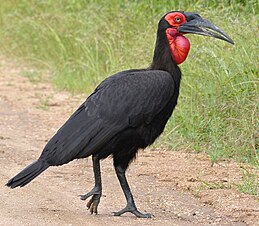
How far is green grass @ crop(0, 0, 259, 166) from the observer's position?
725 centimetres

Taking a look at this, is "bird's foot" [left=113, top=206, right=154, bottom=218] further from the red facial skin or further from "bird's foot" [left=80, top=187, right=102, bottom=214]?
the red facial skin

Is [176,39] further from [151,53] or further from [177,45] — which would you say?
[151,53]

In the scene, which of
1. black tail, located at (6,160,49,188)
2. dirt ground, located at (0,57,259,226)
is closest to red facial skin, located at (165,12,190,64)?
dirt ground, located at (0,57,259,226)

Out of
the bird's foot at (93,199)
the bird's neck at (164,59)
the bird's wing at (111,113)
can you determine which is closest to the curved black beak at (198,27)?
the bird's neck at (164,59)

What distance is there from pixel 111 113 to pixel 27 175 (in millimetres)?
671

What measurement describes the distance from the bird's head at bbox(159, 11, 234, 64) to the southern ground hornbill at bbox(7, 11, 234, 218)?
0.18 feet

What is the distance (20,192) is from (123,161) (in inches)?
33.9

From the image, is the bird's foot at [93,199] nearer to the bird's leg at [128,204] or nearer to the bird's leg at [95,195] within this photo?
the bird's leg at [95,195]

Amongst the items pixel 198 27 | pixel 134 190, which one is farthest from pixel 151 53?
pixel 198 27

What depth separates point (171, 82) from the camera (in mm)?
5586

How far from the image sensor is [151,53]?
8750 millimetres

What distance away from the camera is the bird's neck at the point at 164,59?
5684mm

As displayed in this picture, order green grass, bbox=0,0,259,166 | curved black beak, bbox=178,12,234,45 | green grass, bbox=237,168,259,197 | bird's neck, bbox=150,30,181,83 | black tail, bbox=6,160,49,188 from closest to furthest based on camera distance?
black tail, bbox=6,160,49,188, bird's neck, bbox=150,30,181,83, curved black beak, bbox=178,12,234,45, green grass, bbox=237,168,259,197, green grass, bbox=0,0,259,166

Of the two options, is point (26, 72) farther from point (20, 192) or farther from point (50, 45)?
point (20, 192)
